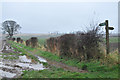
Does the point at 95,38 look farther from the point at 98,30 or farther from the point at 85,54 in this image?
the point at 85,54

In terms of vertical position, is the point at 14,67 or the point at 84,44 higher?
the point at 84,44

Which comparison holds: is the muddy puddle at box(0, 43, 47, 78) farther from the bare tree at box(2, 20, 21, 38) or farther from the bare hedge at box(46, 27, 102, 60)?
the bare tree at box(2, 20, 21, 38)

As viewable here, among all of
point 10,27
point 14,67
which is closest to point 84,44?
point 14,67

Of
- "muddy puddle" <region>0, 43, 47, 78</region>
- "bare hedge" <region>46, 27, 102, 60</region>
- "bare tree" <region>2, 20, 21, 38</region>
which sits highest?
"bare tree" <region>2, 20, 21, 38</region>

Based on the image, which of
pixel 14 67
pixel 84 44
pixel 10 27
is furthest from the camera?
pixel 10 27

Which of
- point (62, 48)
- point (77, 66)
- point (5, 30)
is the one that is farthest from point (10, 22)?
point (77, 66)

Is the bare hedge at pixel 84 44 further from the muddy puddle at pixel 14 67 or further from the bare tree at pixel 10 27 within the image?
the bare tree at pixel 10 27

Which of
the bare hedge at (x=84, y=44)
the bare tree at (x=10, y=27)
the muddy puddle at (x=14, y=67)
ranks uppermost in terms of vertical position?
the bare tree at (x=10, y=27)

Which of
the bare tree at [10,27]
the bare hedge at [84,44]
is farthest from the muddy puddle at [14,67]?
the bare tree at [10,27]

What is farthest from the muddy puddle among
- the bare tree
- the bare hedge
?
the bare tree

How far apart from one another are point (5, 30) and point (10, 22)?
4859 mm

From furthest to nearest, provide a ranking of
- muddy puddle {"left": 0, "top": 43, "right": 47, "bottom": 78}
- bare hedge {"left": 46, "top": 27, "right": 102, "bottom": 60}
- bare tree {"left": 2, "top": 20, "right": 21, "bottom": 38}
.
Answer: bare tree {"left": 2, "top": 20, "right": 21, "bottom": 38}
bare hedge {"left": 46, "top": 27, "right": 102, "bottom": 60}
muddy puddle {"left": 0, "top": 43, "right": 47, "bottom": 78}

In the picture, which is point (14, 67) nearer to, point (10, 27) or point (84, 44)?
point (84, 44)

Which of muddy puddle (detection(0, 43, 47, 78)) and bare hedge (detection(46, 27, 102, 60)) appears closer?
muddy puddle (detection(0, 43, 47, 78))
